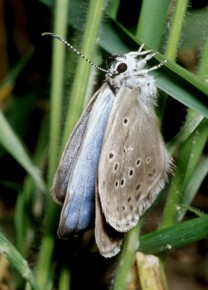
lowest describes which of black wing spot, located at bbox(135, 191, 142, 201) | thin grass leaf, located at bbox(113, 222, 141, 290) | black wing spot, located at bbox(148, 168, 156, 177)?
thin grass leaf, located at bbox(113, 222, 141, 290)

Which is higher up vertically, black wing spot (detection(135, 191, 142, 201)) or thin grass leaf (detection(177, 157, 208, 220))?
black wing spot (detection(135, 191, 142, 201))

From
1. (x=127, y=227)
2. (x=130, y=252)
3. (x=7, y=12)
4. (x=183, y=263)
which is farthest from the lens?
(x=7, y=12)

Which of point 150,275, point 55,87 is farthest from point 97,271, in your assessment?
point 55,87

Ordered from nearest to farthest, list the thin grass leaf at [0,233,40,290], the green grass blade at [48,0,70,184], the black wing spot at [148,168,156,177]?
1. the thin grass leaf at [0,233,40,290]
2. the black wing spot at [148,168,156,177]
3. the green grass blade at [48,0,70,184]

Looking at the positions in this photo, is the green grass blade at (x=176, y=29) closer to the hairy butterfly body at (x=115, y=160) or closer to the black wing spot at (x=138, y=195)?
the hairy butterfly body at (x=115, y=160)

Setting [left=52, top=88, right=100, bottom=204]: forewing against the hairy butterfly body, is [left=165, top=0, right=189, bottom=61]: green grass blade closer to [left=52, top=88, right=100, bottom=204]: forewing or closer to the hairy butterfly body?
the hairy butterfly body

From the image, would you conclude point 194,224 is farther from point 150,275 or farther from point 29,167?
point 29,167

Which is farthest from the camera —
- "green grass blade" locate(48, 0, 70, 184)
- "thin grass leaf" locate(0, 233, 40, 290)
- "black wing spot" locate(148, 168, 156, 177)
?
"green grass blade" locate(48, 0, 70, 184)

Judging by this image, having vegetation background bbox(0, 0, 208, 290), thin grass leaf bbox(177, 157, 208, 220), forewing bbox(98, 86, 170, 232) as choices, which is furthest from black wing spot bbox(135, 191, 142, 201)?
thin grass leaf bbox(177, 157, 208, 220)

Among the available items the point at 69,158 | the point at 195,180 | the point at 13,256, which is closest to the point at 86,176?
the point at 69,158
